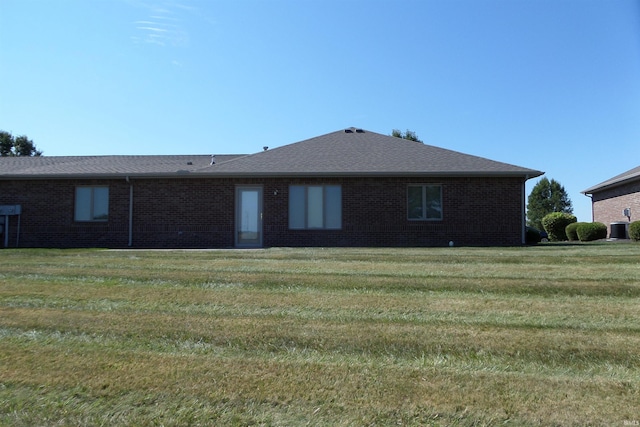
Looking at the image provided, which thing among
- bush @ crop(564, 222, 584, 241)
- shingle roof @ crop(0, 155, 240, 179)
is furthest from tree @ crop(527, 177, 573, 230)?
shingle roof @ crop(0, 155, 240, 179)

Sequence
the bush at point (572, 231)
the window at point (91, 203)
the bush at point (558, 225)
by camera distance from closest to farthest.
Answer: the window at point (91, 203)
the bush at point (572, 231)
the bush at point (558, 225)

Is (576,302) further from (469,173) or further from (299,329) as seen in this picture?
(469,173)

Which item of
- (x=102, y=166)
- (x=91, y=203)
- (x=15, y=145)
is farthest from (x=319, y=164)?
(x=15, y=145)

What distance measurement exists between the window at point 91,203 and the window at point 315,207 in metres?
6.11

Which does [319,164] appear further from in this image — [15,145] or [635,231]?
[15,145]

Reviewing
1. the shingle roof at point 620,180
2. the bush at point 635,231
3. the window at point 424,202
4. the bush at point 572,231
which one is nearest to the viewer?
the window at point 424,202

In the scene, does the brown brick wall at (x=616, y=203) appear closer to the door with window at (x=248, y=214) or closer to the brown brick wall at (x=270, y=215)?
the brown brick wall at (x=270, y=215)

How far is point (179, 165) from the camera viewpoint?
16.8 meters

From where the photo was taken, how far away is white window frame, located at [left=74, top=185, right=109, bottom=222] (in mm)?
15570

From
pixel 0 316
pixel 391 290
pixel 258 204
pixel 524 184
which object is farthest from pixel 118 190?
pixel 524 184

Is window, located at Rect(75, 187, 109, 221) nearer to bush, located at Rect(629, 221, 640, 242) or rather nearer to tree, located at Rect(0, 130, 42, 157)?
bush, located at Rect(629, 221, 640, 242)

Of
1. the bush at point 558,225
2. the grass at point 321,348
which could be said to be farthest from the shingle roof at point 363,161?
the bush at point 558,225

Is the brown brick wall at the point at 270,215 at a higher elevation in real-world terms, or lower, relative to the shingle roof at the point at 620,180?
lower

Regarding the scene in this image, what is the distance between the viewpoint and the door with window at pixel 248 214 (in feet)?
Result: 49.9
